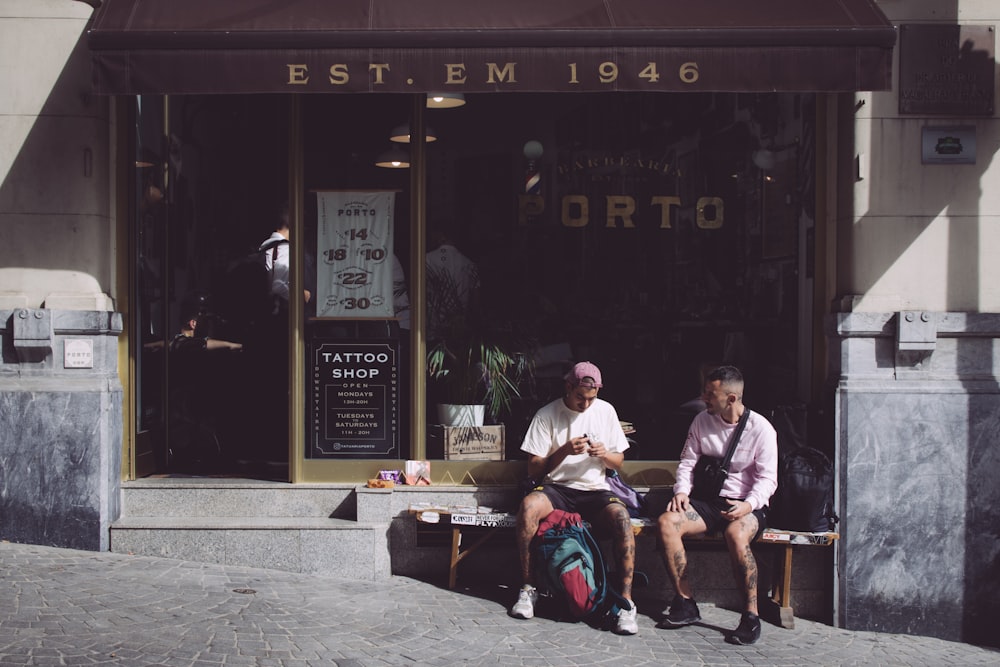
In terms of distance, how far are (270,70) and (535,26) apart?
5.04 ft

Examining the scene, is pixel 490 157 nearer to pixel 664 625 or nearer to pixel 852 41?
pixel 852 41

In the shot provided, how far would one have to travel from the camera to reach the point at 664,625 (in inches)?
235

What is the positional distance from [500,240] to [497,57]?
5.73 feet

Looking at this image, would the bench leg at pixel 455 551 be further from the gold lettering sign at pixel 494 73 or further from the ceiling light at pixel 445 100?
the ceiling light at pixel 445 100

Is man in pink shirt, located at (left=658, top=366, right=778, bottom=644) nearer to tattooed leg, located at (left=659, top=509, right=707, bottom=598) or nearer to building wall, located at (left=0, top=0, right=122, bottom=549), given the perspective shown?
tattooed leg, located at (left=659, top=509, right=707, bottom=598)

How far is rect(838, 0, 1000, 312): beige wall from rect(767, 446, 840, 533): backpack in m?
1.06

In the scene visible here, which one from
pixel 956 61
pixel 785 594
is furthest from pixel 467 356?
pixel 956 61

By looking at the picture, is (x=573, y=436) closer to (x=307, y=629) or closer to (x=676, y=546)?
(x=676, y=546)

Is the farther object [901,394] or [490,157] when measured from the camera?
[490,157]

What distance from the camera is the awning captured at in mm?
5805

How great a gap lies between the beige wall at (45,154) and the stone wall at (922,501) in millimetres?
5020

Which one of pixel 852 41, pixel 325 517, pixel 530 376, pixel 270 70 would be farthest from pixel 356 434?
pixel 852 41

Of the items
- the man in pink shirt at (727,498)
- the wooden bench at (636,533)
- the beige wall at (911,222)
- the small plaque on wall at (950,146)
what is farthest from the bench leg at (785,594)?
the small plaque on wall at (950,146)

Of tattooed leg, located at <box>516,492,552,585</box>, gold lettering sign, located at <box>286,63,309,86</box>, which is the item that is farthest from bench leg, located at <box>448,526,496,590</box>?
gold lettering sign, located at <box>286,63,309,86</box>
